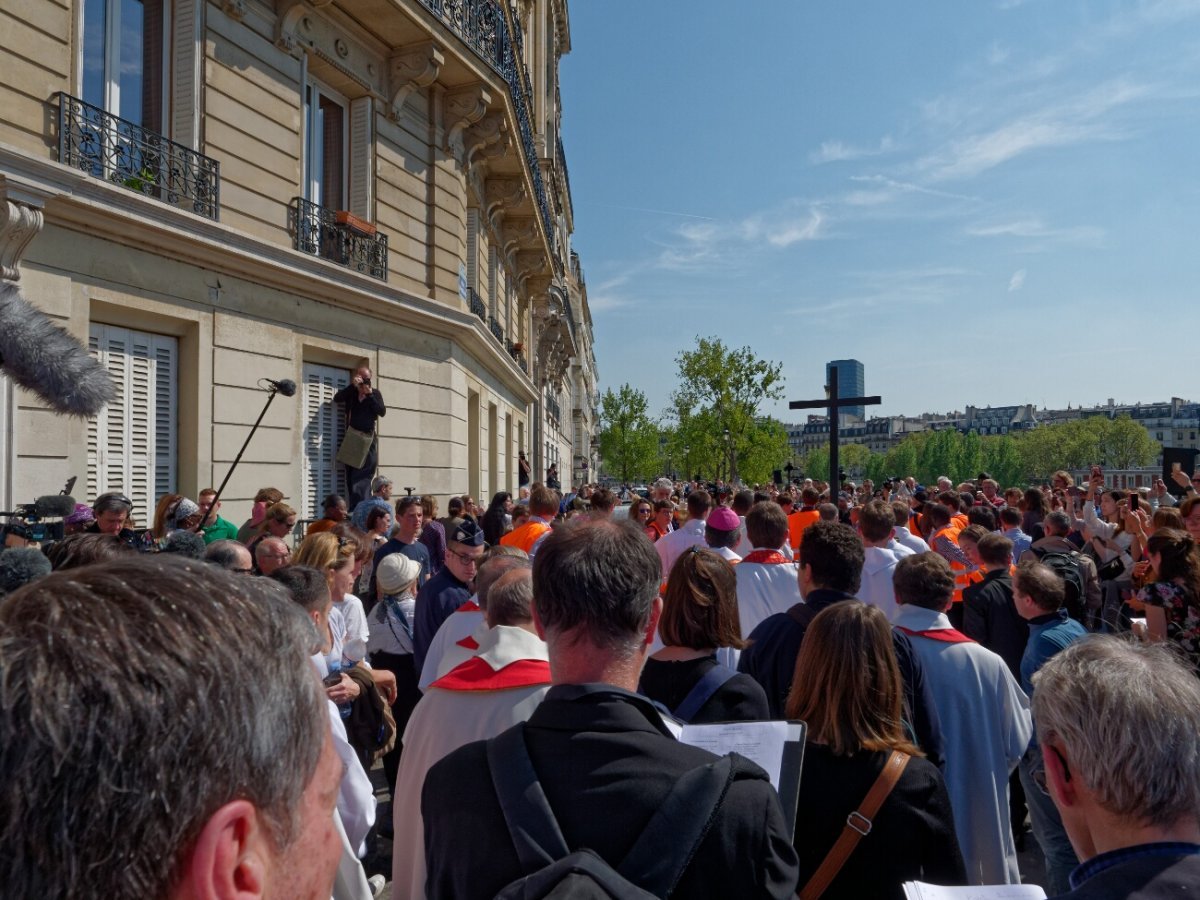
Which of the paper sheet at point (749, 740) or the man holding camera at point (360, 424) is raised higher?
the man holding camera at point (360, 424)

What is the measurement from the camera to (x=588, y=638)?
2080 mm

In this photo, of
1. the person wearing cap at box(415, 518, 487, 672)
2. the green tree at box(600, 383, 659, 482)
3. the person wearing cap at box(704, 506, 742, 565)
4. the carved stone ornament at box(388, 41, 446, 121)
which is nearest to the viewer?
the person wearing cap at box(415, 518, 487, 672)

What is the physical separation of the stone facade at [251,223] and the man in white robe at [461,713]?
3710 mm

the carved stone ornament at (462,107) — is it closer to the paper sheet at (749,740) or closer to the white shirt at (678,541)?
the white shirt at (678,541)

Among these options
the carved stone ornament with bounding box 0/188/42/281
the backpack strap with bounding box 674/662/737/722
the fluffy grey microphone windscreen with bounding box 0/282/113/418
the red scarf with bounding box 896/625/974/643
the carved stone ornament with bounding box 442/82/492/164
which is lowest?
the backpack strap with bounding box 674/662/737/722

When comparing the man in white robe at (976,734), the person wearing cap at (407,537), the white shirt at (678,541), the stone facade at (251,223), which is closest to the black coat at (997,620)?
the man in white robe at (976,734)

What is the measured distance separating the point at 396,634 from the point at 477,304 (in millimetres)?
13530

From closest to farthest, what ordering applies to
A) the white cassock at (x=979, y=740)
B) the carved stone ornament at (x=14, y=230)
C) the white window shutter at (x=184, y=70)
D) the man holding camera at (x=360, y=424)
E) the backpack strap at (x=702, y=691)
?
1. the backpack strap at (x=702, y=691)
2. the white cassock at (x=979, y=740)
3. the carved stone ornament at (x=14, y=230)
4. the white window shutter at (x=184, y=70)
5. the man holding camera at (x=360, y=424)

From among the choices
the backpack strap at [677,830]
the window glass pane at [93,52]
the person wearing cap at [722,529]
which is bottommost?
the backpack strap at [677,830]

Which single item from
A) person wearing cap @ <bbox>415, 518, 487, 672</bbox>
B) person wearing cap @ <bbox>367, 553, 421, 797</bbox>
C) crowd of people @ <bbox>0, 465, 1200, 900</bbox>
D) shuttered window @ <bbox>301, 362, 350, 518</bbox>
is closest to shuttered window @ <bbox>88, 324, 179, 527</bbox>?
shuttered window @ <bbox>301, 362, 350, 518</bbox>

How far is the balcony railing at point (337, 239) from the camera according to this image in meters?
12.3

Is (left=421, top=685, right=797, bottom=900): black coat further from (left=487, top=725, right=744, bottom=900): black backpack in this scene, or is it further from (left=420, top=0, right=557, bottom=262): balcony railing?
(left=420, top=0, right=557, bottom=262): balcony railing

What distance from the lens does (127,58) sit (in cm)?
989

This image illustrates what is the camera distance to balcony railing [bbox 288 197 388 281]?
12258mm
